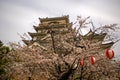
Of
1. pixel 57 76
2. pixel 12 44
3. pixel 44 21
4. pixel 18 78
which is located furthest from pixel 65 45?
pixel 44 21

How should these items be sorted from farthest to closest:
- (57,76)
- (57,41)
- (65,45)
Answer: (57,41) < (65,45) < (57,76)

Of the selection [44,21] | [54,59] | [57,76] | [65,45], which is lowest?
[57,76]

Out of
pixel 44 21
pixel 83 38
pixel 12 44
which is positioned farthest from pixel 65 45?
pixel 44 21

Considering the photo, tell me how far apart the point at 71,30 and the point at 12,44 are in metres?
3.94

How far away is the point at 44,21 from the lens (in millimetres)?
26922

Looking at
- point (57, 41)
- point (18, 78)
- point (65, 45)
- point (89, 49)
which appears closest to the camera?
point (89, 49)

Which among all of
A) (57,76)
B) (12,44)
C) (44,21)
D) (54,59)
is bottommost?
(57,76)

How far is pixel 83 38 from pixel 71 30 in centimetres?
83

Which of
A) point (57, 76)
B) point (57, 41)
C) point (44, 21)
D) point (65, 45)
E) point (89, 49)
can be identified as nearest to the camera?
point (89, 49)

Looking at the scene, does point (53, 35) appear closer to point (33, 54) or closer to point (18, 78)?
point (33, 54)

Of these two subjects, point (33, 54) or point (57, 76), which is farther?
point (33, 54)

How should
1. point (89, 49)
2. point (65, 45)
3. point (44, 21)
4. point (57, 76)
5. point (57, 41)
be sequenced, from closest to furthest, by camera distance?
1. point (89, 49)
2. point (57, 76)
3. point (65, 45)
4. point (57, 41)
5. point (44, 21)

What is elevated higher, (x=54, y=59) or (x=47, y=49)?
(x=47, y=49)

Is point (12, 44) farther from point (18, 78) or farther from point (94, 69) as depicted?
point (94, 69)
